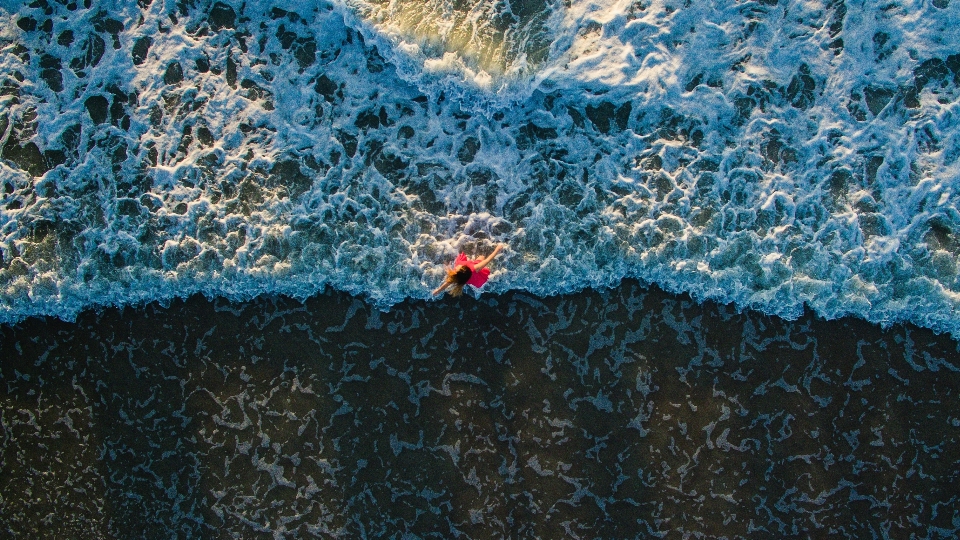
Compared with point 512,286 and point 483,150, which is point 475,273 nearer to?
point 512,286

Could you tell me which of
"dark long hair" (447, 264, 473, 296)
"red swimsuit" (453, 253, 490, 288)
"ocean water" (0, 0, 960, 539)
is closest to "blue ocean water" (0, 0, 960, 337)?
"ocean water" (0, 0, 960, 539)

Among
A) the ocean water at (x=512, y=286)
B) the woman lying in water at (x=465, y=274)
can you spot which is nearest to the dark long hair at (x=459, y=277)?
the woman lying in water at (x=465, y=274)

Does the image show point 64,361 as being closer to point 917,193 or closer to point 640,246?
point 640,246

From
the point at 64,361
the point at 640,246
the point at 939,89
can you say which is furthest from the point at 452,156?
the point at 939,89

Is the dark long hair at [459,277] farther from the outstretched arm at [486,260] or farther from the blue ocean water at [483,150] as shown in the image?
the blue ocean water at [483,150]

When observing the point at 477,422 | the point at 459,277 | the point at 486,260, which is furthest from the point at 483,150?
the point at 477,422

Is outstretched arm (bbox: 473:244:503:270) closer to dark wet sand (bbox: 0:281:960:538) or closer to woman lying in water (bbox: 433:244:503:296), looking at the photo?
woman lying in water (bbox: 433:244:503:296)
